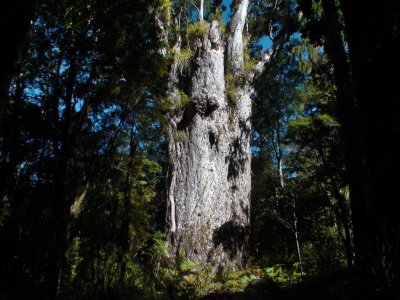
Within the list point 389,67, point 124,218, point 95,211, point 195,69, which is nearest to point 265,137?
point 195,69

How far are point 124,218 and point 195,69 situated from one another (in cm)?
467

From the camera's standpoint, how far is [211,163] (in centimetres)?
700

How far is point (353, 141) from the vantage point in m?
2.34

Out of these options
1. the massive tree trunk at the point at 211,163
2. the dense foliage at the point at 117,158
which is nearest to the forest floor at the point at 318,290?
the dense foliage at the point at 117,158

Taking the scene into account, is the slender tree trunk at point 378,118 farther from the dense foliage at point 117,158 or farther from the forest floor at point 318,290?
the forest floor at point 318,290

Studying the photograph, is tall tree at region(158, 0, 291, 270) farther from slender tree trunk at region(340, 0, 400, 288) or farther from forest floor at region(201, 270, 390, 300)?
slender tree trunk at region(340, 0, 400, 288)

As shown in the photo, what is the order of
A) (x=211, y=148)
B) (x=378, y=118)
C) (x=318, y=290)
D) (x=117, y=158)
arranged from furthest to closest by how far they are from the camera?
(x=211, y=148) → (x=117, y=158) → (x=318, y=290) → (x=378, y=118)

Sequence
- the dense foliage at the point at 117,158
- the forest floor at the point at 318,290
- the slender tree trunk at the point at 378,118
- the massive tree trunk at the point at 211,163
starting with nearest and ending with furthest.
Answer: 1. the forest floor at the point at 318,290
2. the slender tree trunk at the point at 378,118
3. the dense foliage at the point at 117,158
4. the massive tree trunk at the point at 211,163

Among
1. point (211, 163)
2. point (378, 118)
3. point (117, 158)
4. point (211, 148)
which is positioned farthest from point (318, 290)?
point (211, 148)

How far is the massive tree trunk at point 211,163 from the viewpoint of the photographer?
6.23 m

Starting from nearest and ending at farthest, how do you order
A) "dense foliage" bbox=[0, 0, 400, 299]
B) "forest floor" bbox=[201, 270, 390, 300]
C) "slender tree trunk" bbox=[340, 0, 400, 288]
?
"forest floor" bbox=[201, 270, 390, 300], "slender tree trunk" bbox=[340, 0, 400, 288], "dense foliage" bbox=[0, 0, 400, 299]

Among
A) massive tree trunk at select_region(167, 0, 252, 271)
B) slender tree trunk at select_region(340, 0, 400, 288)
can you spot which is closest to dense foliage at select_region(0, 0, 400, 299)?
slender tree trunk at select_region(340, 0, 400, 288)

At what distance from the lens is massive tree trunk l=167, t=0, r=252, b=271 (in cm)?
623

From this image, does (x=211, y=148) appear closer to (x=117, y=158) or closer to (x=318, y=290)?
(x=117, y=158)
